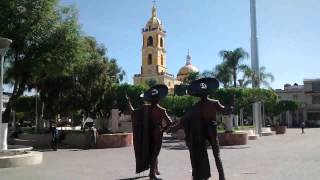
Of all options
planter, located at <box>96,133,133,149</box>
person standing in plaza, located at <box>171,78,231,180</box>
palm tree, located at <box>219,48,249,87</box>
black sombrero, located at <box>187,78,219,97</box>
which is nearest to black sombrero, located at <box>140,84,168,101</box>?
black sombrero, located at <box>187,78,219,97</box>

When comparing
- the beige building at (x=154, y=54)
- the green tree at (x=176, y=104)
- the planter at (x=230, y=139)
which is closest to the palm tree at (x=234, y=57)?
the green tree at (x=176, y=104)

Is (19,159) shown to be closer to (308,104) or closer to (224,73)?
(224,73)

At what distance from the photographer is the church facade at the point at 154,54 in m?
94.1

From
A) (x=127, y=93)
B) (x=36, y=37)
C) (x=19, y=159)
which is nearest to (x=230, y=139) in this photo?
(x=36, y=37)

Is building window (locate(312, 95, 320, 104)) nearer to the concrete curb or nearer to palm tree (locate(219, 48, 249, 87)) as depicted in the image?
palm tree (locate(219, 48, 249, 87))

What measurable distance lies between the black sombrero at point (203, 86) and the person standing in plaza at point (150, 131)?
1.53 meters

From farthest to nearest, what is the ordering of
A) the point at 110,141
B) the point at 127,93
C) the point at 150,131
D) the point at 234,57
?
the point at 234,57, the point at 127,93, the point at 110,141, the point at 150,131

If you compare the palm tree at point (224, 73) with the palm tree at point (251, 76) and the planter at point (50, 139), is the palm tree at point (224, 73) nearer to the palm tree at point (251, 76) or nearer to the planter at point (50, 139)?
the palm tree at point (251, 76)

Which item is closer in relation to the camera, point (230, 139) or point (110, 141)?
point (110, 141)

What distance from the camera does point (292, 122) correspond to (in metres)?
86.4

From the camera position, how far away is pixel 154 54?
96062mm

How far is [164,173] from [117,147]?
13.2 meters

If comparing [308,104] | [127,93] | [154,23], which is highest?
[154,23]

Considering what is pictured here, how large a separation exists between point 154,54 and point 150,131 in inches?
3416
